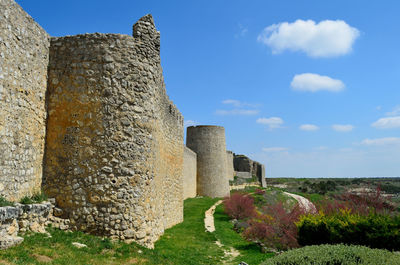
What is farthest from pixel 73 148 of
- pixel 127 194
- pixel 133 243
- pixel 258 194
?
pixel 258 194

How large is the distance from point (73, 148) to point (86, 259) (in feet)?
10.2

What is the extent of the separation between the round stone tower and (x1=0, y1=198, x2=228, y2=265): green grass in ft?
60.0

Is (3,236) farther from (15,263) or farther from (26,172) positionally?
(26,172)

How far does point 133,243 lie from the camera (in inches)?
320

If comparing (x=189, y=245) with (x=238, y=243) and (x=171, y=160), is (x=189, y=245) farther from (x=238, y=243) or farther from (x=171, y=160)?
(x=171, y=160)

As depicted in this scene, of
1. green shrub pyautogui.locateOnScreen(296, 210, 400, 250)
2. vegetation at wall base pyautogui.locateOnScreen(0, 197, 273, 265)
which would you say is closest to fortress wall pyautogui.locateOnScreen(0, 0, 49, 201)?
vegetation at wall base pyautogui.locateOnScreen(0, 197, 273, 265)

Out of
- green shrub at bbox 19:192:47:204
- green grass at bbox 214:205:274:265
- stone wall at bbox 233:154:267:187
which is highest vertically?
stone wall at bbox 233:154:267:187

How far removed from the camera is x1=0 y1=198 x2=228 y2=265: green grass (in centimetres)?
567

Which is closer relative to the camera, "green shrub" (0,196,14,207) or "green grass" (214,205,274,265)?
"green shrub" (0,196,14,207)

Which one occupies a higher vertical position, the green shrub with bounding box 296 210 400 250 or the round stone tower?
the round stone tower

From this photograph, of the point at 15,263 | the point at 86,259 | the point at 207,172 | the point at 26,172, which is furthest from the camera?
the point at 207,172

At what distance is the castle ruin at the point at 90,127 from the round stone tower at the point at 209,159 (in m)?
21.0

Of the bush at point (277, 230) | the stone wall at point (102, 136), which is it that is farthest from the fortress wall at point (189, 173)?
the stone wall at point (102, 136)

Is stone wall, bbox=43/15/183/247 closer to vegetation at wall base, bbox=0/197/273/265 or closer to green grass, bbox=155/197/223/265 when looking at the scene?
vegetation at wall base, bbox=0/197/273/265
